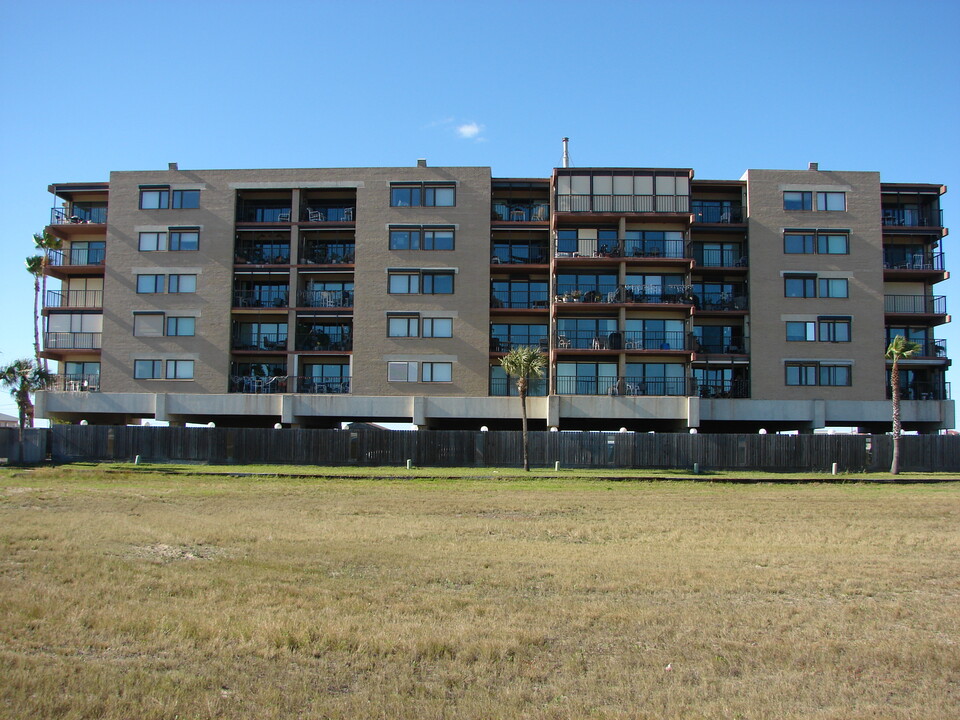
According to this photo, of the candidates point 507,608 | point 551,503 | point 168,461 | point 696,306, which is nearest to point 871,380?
point 696,306

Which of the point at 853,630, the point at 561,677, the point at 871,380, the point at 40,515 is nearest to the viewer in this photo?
the point at 561,677

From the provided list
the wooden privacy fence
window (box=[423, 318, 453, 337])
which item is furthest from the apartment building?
the wooden privacy fence

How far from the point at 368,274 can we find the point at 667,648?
45.2 metres

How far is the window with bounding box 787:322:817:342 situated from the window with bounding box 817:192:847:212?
786cm

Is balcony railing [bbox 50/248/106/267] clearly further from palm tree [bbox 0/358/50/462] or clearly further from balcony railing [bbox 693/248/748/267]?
balcony railing [bbox 693/248/748/267]

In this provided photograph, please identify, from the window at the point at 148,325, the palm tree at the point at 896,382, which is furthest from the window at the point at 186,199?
the palm tree at the point at 896,382

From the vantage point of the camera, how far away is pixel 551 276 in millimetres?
53688

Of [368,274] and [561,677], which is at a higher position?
[368,274]

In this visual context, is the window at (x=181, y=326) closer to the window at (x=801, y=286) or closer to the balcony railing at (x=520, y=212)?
the balcony railing at (x=520, y=212)

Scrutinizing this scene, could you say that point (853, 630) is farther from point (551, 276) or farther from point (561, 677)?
point (551, 276)

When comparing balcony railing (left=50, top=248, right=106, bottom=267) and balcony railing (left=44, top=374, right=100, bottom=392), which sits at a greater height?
balcony railing (left=50, top=248, right=106, bottom=267)

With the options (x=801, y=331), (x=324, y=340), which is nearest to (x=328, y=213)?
(x=324, y=340)

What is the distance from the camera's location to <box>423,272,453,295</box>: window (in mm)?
53438

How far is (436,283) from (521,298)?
240 inches
